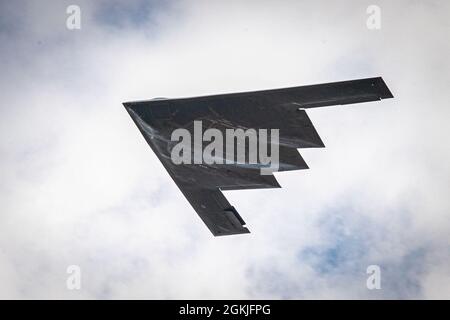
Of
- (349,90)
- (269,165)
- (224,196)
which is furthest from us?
(224,196)

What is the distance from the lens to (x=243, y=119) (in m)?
19.6

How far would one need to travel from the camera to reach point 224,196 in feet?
77.2

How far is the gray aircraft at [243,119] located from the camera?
18.4m

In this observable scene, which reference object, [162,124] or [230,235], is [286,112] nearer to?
[162,124]

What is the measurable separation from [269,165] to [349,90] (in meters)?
4.16

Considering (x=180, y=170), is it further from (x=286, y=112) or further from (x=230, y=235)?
(x=286, y=112)

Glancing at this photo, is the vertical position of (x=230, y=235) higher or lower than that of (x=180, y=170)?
lower

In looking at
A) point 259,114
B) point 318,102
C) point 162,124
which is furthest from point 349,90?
point 162,124

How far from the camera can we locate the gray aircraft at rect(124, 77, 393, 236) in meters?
18.4

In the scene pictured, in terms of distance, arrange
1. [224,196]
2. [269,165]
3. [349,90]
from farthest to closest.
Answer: [224,196] → [269,165] → [349,90]

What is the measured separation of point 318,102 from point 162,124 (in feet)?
14.5

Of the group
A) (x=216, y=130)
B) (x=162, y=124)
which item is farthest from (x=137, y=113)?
(x=216, y=130)

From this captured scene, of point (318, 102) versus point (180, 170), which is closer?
point (318, 102)

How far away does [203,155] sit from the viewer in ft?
71.0
